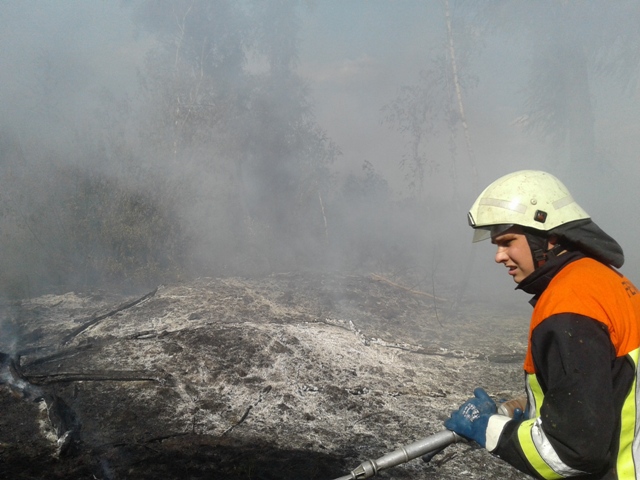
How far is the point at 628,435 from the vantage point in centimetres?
153

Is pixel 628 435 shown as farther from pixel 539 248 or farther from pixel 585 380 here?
pixel 539 248

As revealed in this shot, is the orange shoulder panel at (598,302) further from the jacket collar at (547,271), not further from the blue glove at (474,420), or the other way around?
the blue glove at (474,420)

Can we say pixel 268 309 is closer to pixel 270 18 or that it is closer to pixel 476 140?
pixel 270 18

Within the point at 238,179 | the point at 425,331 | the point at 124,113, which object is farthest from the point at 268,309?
the point at 238,179

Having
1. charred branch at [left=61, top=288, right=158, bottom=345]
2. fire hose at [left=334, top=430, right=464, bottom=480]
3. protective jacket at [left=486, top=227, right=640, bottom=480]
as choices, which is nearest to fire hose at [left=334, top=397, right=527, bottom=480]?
fire hose at [left=334, top=430, right=464, bottom=480]

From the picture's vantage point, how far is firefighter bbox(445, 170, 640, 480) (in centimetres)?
142

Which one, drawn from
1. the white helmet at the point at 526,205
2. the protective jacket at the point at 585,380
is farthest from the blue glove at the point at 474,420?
the white helmet at the point at 526,205

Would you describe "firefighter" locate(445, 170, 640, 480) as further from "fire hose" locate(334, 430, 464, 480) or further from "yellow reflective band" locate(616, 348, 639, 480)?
"fire hose" locate(334, 430, 464, 480)

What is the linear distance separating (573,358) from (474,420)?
0.66 metres

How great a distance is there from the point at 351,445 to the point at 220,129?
11076mm

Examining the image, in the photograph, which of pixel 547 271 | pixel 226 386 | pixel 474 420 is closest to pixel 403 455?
pixel 474 420

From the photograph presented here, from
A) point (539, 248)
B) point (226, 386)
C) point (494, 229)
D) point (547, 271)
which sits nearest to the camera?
point (547, 271)

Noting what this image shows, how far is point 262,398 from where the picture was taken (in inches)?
152

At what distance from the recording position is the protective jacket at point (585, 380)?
1.41 metres
